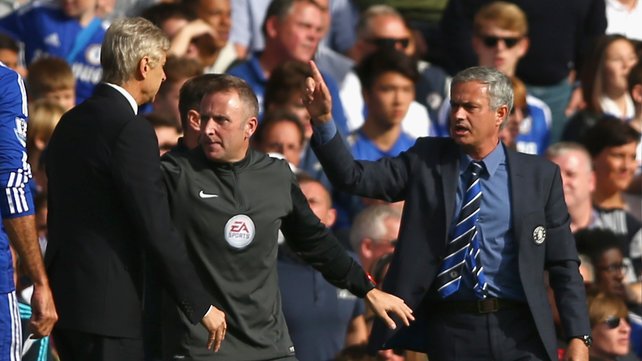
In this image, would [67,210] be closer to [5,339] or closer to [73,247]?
Result: [73,247]

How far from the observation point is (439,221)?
7871 millimetres

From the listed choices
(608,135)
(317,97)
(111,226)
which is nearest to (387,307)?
(317,97)

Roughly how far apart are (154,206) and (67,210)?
39 centimetres

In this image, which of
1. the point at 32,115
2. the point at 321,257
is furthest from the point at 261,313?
the point at 32,115

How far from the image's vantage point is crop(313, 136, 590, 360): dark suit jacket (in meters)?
7.81

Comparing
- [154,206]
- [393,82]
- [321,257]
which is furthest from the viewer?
[393,82]

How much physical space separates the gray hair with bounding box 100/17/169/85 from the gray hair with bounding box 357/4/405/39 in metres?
6.17

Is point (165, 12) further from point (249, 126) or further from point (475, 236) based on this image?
point (249, 126)

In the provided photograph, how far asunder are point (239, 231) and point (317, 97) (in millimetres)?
859

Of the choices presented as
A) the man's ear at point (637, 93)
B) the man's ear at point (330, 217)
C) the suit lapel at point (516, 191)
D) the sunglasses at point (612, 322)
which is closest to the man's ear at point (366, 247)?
the man's ear at point (330, 217)

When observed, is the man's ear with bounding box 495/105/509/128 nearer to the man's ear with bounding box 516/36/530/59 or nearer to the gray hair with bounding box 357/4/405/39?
the man's ear with bounding box 516/36/530/59

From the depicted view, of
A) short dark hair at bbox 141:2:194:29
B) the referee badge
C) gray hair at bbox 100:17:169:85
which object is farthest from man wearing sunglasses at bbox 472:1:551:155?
gray hair at bbox 100:17:169:85

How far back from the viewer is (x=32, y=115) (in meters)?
11.2

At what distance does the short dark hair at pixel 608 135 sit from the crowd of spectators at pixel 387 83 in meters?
0.01
